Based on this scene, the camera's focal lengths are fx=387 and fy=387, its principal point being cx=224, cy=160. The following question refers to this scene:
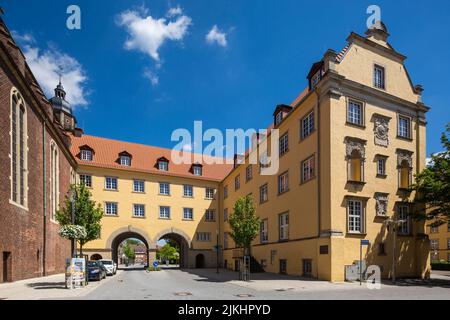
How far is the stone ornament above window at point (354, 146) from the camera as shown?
2541 centimetres

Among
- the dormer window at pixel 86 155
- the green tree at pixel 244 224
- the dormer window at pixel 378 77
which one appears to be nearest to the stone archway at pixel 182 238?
the dormer window at pixel 86 155

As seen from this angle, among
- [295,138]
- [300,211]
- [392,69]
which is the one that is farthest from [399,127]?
[300,211]

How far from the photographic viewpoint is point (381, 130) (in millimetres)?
27078

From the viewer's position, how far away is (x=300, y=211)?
2833cm

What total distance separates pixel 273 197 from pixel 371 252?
1078cm

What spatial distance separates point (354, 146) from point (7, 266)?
73.9ft

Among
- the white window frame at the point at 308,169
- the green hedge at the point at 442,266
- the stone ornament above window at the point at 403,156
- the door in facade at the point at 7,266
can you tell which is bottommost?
the green hedge at the point at 442,266

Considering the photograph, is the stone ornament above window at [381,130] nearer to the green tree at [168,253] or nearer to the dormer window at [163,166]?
the dormer window at [163,166]

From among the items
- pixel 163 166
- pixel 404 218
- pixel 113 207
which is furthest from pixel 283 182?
pixel 113 207

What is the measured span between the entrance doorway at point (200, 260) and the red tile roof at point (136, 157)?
33.0 feet

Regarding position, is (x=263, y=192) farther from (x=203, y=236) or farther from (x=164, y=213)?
(x=164, y=213)

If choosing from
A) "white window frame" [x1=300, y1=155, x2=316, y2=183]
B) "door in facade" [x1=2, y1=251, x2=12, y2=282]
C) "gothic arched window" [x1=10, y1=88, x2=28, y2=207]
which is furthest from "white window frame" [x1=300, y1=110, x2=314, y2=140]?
"door in facade" [x1=2, y1=251, x2=12, y2=282]

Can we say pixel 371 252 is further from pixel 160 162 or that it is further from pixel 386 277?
pixel 160 162

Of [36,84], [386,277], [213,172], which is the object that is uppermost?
[36,84]
